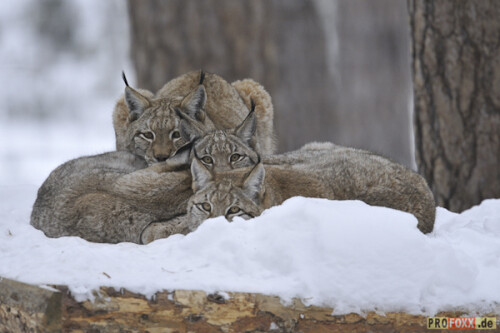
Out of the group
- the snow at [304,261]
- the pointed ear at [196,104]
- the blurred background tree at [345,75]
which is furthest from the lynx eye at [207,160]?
the blurred background tree at [345,75]

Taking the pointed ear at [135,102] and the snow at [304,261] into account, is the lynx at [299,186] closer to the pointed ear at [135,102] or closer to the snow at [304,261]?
the snow at [304,261]

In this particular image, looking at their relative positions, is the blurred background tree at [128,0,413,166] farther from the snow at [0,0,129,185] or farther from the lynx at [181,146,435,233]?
the lynx at [181,146,435,233]

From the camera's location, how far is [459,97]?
611 cm

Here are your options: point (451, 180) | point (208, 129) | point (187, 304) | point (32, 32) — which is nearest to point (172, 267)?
point (187, 304)

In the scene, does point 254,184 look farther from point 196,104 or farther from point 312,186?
point 196,104

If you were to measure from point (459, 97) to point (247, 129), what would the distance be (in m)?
1.76

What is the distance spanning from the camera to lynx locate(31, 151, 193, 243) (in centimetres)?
465

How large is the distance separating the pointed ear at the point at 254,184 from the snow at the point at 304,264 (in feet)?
2.18

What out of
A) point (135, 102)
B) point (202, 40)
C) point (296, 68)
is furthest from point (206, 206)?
point (296, 68)

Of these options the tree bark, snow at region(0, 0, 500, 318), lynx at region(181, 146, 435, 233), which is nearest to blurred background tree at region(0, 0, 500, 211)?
lynx at region(181, 146, 435, 233)

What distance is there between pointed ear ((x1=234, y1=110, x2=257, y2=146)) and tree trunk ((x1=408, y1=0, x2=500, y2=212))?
1.50 metres

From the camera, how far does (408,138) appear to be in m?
14.1

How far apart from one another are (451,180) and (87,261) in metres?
3.52

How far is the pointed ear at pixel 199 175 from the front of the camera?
15.8 ft
